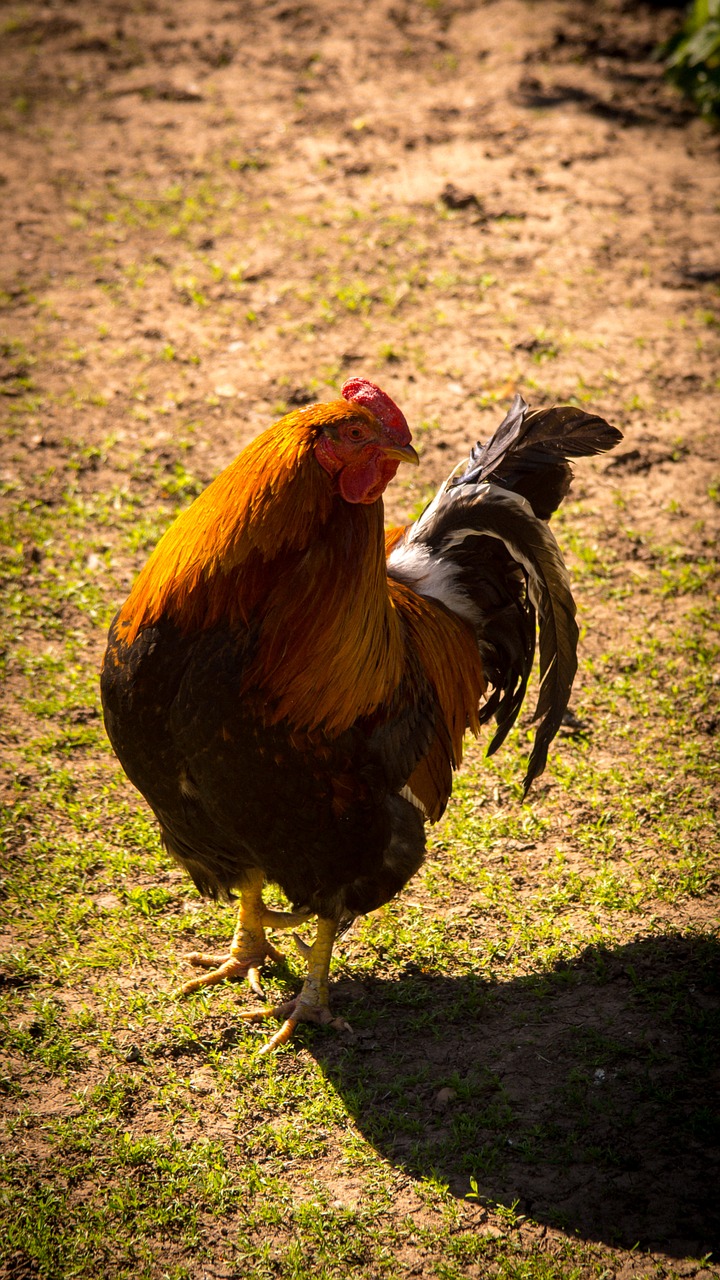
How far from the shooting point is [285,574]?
323 cm

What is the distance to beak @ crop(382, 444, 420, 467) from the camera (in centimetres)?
324

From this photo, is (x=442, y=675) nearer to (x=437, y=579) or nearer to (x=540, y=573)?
(x=437, y=579)

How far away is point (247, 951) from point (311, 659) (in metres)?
1.60

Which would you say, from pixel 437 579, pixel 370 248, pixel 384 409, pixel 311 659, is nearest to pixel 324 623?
pixel 311 659

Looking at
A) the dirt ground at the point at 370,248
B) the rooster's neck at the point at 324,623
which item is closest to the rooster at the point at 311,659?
the rooster's neck at the point at 324,623

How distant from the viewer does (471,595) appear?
4250 mm

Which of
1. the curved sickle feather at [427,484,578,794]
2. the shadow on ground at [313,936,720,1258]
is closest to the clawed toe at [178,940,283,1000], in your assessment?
the shadow on ground at [313,936,720,1258]

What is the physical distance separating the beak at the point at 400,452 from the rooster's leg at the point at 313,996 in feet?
6.03

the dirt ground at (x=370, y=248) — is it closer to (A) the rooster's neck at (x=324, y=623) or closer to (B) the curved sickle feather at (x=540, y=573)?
(B) the curved sickle feather at (x=540, y=573)

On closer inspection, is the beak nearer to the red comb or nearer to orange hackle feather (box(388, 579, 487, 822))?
the red comb

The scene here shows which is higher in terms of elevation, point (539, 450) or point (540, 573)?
point (539, 450)

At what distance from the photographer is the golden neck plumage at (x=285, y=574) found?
10.4 feet

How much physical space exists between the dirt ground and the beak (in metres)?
2.22

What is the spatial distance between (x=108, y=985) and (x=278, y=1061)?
778 mm
